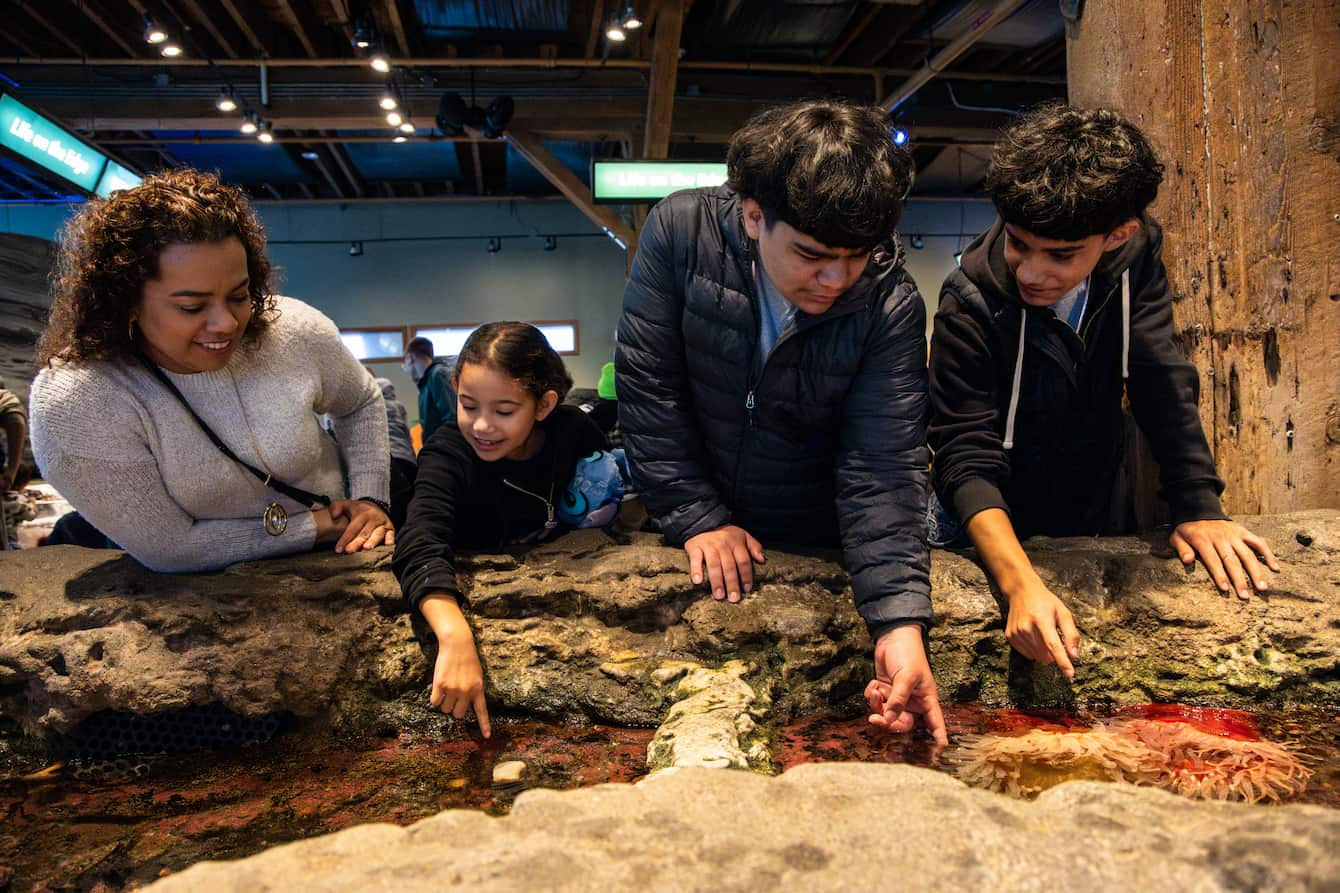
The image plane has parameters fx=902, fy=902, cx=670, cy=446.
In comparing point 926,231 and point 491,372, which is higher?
point 926,231

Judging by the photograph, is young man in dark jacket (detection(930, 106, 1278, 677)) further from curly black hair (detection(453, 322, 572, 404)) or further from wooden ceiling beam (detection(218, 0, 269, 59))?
wooden ceiling beam (detection(218, 0, 269, 59))

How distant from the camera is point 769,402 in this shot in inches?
86.8

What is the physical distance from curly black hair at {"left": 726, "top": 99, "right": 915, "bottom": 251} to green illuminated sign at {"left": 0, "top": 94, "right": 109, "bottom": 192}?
6739 mm

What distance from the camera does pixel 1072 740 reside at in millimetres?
1805

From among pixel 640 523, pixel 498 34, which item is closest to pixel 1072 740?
pixel 640 523

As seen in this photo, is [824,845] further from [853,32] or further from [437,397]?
[853,32]

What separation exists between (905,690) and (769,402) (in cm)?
76

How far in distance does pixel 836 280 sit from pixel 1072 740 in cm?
105

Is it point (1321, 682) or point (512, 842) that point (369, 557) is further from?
point (1321, 682)

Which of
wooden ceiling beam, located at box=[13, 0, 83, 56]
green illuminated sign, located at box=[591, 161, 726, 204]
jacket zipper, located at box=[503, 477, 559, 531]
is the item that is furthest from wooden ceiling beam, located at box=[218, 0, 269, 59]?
jacket zipper, located at box=[503, 477, 559, 531]

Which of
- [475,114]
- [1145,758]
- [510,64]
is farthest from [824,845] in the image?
[510,64]

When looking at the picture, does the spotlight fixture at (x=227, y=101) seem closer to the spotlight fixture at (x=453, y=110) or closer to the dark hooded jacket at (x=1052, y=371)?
the spotlight fixture at (x=453, y=110)

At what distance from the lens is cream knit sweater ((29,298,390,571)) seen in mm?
2045

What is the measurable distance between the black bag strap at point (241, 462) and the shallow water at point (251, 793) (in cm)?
64
